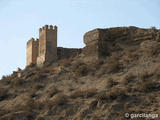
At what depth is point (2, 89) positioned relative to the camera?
80.0ft

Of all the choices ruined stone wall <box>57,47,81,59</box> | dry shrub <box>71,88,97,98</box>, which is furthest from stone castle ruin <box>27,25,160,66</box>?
dry shrub <box>71,88,97,98</box>

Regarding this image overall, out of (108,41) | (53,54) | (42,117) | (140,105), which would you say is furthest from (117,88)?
(53,54)

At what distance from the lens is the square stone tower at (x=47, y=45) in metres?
27.7

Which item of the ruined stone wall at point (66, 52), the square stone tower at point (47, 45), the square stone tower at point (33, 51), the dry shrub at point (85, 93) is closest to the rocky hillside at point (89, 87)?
the dry shrub at point (85, 93)

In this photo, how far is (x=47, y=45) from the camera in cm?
2784

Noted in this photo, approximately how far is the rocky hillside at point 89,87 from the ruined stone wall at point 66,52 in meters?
0.97

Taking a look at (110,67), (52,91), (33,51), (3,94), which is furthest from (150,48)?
(33,51)

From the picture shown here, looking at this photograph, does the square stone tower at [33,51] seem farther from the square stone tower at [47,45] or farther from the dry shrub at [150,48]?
the dry shrub at [150,48]

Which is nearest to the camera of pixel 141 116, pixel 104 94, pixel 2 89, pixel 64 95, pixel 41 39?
pixel 141 116

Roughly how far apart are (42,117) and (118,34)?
955 centimetres

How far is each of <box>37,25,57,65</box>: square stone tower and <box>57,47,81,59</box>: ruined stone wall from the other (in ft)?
2.05

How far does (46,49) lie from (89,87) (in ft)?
26.2

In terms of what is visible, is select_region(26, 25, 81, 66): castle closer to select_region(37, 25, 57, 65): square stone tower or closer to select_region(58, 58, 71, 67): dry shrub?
select_region(37, 25, 57, 65): square stone tower

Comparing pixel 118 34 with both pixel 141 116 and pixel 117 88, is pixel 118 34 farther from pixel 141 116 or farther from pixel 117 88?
pixel 141 116
